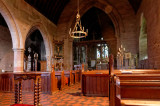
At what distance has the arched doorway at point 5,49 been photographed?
491 inches

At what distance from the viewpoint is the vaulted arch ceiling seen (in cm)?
1134

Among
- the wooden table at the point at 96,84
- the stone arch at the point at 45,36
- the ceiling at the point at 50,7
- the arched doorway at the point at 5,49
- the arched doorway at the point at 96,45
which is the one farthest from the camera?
the arched doorway at the point at 96,45

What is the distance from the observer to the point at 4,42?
41.8 ft

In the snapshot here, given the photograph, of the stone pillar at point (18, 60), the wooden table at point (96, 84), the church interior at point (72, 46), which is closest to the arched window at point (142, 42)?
the church interior at point (72, 46)

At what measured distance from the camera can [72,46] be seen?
581 inches

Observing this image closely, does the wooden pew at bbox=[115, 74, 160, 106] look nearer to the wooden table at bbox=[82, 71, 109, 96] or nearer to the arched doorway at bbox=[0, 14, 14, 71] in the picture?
the wooden table at bbox=[82, 71, 109, 96]

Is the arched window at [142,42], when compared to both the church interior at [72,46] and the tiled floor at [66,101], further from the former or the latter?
the tiled floor at [66,101]

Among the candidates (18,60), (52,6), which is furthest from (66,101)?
(52,6)

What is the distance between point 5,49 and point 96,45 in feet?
28.1

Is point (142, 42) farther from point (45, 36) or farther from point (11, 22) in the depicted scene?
point (11, 22)

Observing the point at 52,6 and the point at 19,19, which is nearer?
the point at 19,19

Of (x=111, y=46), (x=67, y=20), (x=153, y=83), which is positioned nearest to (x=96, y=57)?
(x=111, y=46)

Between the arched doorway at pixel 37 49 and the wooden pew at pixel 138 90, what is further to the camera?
the arched doorway at pixel 37 49

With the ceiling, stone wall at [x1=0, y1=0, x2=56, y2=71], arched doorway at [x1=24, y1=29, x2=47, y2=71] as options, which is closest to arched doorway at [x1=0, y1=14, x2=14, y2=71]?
arched doorway at [x1=24, y1=29, x2=47, y2=71]
